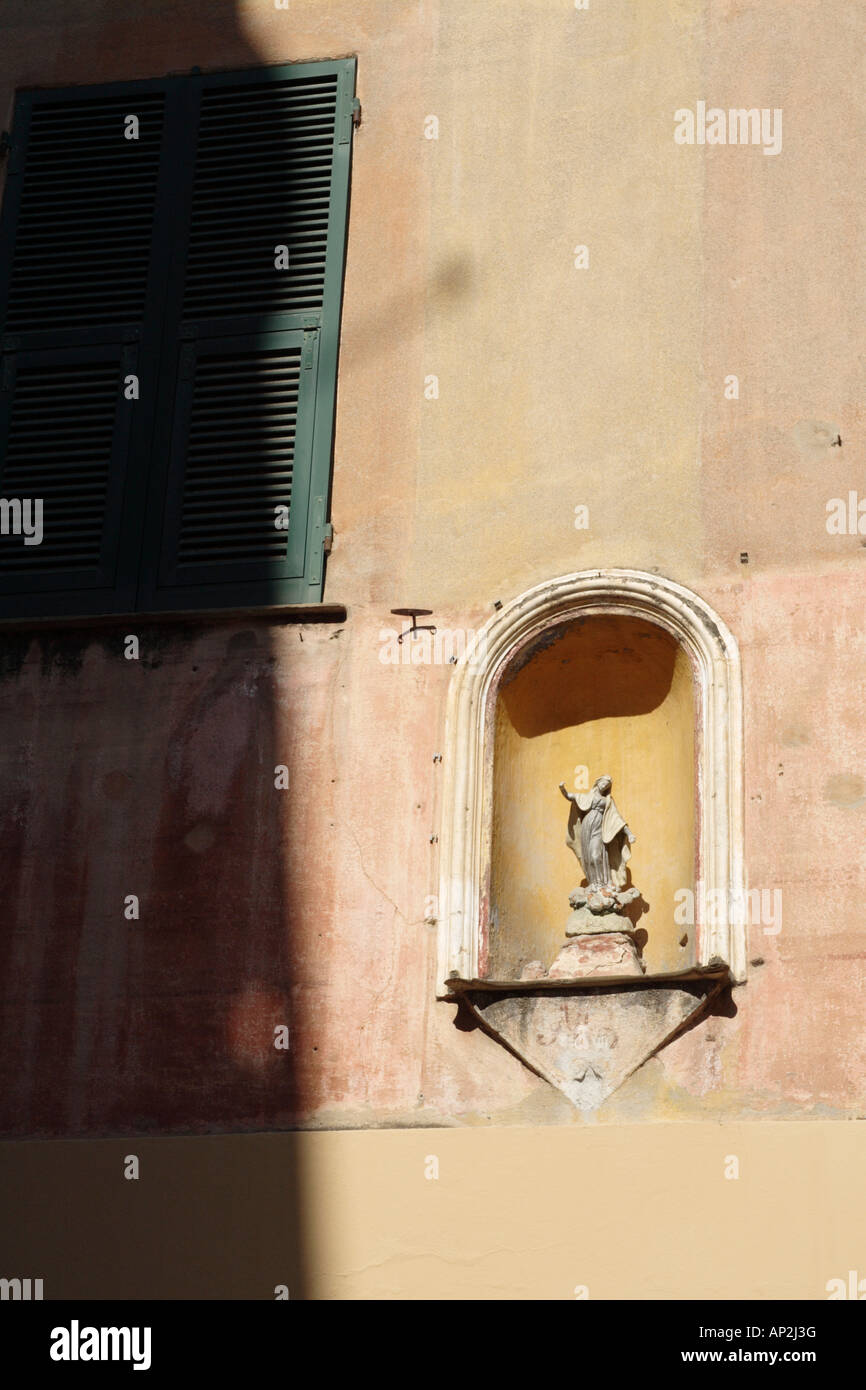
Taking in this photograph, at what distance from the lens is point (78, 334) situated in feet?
40.5

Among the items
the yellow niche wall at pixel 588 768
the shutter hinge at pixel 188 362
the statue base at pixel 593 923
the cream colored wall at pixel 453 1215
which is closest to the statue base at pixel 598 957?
the statue base at pixel 593 923

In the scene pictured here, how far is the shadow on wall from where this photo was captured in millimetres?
10062

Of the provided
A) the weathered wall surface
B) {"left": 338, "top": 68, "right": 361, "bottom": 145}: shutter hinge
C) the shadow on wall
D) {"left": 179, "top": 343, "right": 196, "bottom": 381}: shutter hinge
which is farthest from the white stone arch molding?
{"left": 338, "top": 68, "right": 361, "bottom": 145}: shutter hinge

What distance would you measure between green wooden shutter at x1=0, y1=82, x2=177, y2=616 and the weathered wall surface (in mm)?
395

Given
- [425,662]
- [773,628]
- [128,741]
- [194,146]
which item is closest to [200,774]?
[128,741]

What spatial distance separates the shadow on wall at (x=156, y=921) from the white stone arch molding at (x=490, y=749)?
630mm

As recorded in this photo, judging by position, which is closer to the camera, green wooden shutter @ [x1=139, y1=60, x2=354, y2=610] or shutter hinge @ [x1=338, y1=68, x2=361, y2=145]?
green wooden shutter @ [x1=139, y1=60, x2=354, y2=610]

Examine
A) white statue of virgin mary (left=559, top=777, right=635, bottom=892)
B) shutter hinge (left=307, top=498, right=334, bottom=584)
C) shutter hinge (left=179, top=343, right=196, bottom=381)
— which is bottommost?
white statue of virgin mary (left=559, top=777, right=635, bottom=892)

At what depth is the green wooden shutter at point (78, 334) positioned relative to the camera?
11805 mm

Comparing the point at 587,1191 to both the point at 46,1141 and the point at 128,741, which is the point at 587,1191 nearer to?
the point at 46,1141

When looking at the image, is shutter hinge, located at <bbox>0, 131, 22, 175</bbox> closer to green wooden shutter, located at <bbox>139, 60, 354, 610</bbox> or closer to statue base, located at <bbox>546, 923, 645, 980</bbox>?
green wooden shutter, located at <bbox>139, 60, 354, 610</bbox>

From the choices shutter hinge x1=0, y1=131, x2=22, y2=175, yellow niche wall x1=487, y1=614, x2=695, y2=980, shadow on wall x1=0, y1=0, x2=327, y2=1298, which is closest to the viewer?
shadow on wall x1=0, y1=0, x2=327, y2=1298

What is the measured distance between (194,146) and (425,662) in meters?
3.27

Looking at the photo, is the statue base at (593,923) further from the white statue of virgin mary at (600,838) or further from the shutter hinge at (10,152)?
the shutter hinge at (10,152)
